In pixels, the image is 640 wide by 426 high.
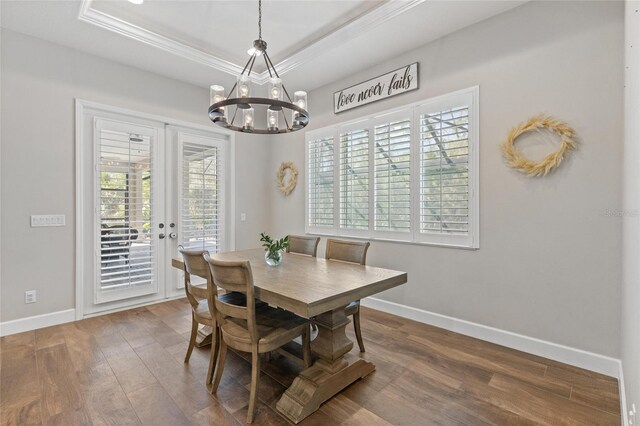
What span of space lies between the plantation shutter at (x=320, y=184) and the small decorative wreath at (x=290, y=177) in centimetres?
31

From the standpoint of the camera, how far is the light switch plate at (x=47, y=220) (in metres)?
3.09

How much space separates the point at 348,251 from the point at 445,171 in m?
1.31

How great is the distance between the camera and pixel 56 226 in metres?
3.22

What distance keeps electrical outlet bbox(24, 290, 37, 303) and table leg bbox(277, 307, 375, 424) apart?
2977 mm

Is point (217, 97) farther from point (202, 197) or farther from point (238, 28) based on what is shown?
point (202, 197)

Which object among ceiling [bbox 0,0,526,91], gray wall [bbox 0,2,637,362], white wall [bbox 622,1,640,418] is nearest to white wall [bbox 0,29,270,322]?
gray wall [bbox 0,2,637,362]

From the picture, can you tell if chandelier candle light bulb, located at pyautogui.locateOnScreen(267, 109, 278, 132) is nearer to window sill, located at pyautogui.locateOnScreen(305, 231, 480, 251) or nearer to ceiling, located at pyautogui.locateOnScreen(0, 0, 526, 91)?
ceiling, located at pyautogui.locateOnScreen(0, 0, 526, 91)

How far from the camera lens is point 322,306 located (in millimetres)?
1639

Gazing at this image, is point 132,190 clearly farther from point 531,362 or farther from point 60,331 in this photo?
point 531,362

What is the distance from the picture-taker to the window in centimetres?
297

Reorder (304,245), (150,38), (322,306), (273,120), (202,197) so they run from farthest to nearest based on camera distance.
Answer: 1. (202,197)
2. (304,245)
3. (150,38)
4. (273,120)
5. (322,306)

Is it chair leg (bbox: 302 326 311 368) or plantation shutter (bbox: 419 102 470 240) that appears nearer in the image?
chair leg (bbox: 302 326 311 368)

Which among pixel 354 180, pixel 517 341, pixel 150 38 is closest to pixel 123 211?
pixel 150 38

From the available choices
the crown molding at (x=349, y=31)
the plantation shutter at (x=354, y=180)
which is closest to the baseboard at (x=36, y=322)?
the plantation shutter at (x=354, y=180)
